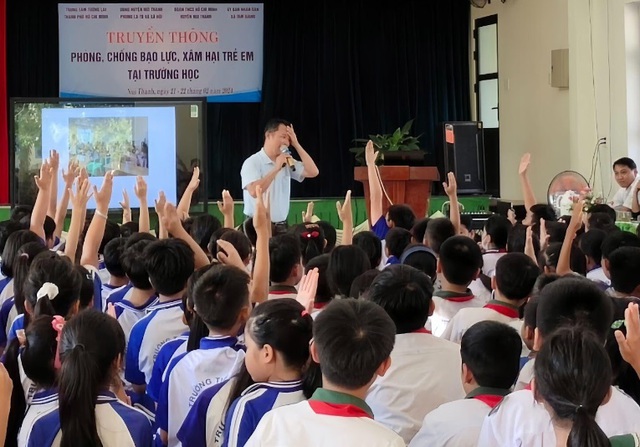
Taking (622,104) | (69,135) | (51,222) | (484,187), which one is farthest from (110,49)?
(51,222)

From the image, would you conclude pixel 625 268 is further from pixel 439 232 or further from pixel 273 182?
pixel 273 182

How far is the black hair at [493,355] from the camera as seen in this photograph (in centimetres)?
187

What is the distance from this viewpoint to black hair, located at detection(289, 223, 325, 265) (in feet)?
12.2

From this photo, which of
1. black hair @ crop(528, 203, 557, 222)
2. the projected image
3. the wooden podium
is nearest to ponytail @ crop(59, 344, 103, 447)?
black hair @ crop(528, 203, 557, 222)

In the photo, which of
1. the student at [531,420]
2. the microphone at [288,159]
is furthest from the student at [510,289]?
the microphone at [288,159]

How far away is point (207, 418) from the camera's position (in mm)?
1936

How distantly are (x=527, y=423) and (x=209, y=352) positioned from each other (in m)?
0.81

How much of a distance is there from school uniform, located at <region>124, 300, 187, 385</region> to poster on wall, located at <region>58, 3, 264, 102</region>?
7.41 metres

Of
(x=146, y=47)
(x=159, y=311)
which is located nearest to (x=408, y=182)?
(x=146, y=47)

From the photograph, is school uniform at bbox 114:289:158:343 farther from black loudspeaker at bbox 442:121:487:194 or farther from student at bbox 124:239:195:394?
black loudspeaker at bbox 442:121:487:194

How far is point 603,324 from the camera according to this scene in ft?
6.89

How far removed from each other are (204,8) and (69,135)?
318 centimetres

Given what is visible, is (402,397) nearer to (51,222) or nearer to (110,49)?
(51,222)

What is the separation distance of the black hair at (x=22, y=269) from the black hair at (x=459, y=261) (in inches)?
52.3
